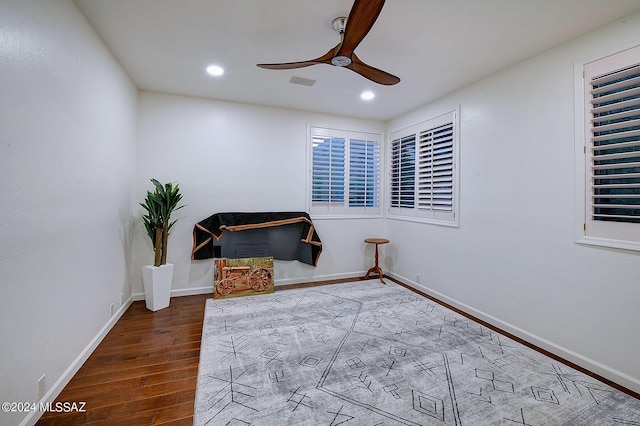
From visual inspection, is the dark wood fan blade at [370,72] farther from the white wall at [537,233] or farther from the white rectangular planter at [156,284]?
the white rectangular planter at [156,284]

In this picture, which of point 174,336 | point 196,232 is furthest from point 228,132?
point 174,336

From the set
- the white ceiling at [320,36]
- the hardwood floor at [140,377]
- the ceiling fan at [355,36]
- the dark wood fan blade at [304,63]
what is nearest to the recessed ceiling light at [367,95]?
the white ceiling at [320,36]

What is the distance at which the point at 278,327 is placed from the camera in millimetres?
2902

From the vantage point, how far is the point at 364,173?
16.0 feet

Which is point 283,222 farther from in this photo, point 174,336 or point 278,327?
point 174,336

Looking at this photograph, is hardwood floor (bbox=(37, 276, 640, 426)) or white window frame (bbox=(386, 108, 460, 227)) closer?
hardwood floor (bbox=(37, 276, 640, 426))

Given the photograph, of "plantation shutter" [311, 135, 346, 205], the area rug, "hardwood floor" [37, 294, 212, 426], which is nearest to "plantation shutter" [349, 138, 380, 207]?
"plantation shutter" [311, 135, 346, 205]

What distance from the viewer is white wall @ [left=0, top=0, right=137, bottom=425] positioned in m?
1.44

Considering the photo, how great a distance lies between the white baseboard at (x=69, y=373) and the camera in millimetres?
1592

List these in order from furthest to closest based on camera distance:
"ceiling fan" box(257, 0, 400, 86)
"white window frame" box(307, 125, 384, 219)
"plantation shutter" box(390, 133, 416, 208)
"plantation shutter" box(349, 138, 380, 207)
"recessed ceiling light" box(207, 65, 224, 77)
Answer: "plantation shutter" box(349, 138, 380, 207)
"white window frame" box(307, 125, 384, 219)
"plantation shutter" box(390, 133, 416, 208)
"recessed ceiling light" box(207, 65, 224, 77)
"ceiling fan" box(257, 0, 400, 86)

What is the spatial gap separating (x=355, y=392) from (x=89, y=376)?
1998mm

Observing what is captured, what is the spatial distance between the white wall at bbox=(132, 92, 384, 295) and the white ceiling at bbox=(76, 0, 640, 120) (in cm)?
51

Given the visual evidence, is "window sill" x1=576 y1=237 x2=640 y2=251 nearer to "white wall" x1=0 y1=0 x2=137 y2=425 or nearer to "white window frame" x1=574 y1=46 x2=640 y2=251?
"white window frame" x1=574 y1=46 x2=640 y2=251

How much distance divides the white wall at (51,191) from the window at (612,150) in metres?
3.93
